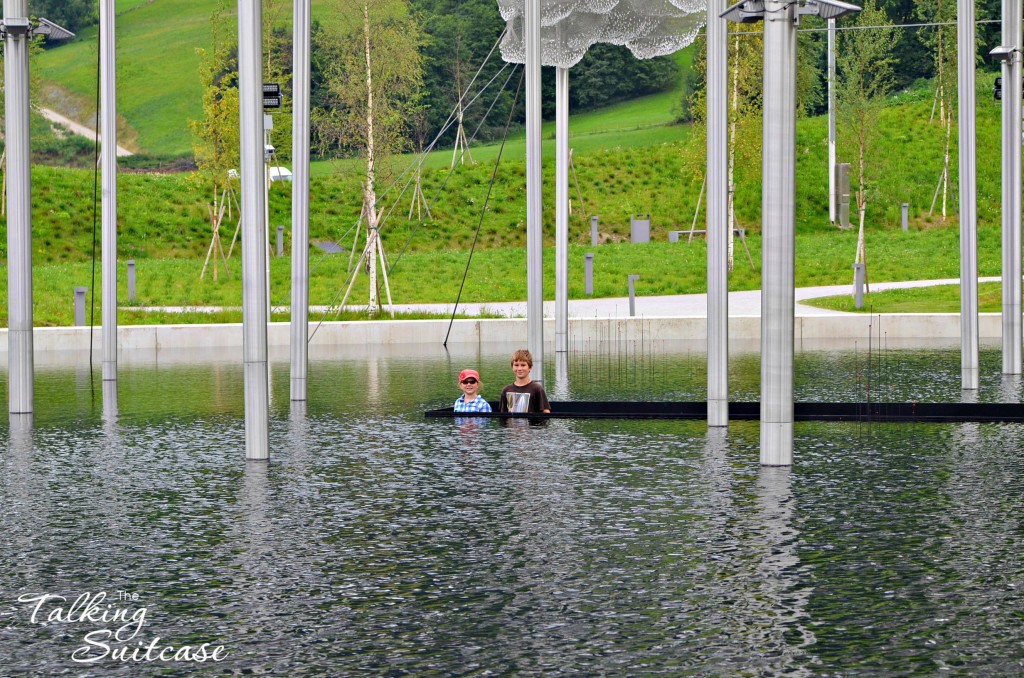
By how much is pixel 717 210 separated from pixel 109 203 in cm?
1270

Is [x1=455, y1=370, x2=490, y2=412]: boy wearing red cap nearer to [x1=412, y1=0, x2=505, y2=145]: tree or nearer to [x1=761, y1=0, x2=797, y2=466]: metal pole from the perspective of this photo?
[x1=761, y1=0, x2=797, y2=466]: metal pole

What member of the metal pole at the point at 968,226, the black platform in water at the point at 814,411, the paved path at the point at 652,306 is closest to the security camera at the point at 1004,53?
the metal pole at the point at 968,226

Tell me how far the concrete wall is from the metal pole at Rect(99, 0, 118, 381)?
7396mm

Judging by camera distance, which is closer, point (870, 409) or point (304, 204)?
point (870, 409)

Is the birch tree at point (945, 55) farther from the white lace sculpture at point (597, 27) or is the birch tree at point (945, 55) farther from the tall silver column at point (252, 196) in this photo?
Result: the tall silver column at point (252, 196)

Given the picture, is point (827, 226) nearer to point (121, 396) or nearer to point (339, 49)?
point (339, 49)

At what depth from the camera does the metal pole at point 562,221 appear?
29844 millimetres

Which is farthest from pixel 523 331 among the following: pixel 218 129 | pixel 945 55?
pixel 945 55

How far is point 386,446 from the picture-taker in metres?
17.3

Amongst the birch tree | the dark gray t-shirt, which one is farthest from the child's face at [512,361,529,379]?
the birch tree

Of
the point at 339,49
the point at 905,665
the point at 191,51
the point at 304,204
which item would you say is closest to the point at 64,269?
the point at 339,49

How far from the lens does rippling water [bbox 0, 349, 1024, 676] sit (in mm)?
8547

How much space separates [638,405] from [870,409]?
291cm

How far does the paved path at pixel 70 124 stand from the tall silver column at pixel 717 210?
80.3 metres
